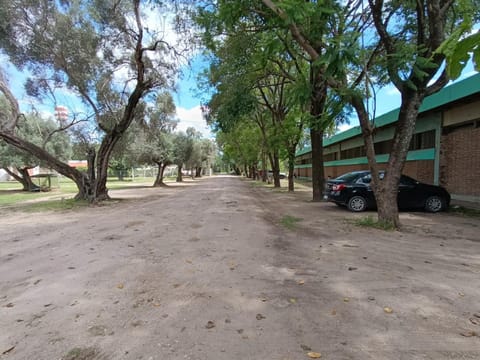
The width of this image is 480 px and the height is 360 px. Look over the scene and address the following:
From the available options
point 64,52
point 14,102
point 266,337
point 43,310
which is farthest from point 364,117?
point 14,102

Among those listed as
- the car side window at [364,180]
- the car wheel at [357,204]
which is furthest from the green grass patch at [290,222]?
the car side window at [364,180]

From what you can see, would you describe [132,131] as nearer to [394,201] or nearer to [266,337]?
[394,201]

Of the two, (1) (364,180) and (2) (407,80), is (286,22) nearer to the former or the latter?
(2) (407,80)

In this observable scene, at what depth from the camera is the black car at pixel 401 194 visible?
9266 mm

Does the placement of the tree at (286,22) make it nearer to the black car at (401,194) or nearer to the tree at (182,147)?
the black car at (401,194)

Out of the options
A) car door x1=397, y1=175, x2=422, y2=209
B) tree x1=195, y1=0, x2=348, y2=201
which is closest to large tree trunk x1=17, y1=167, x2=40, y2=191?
tree x1=195, y1=0, x2=348, y2=201

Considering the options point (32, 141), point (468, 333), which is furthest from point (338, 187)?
point (32, 141)

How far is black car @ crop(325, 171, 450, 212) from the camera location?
927 centimetres

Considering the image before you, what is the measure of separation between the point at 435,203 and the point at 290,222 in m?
5.69

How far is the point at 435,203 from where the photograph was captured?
9.34 meters

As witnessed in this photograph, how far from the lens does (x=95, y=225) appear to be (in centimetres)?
780

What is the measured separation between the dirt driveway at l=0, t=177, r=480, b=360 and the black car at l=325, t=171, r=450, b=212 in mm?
3090

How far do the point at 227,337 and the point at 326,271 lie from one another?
2.14m

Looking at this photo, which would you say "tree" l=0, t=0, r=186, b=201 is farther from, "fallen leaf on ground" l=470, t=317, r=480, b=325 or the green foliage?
"fallen leaf on ground" l=470, t=317, r=480, b=325
